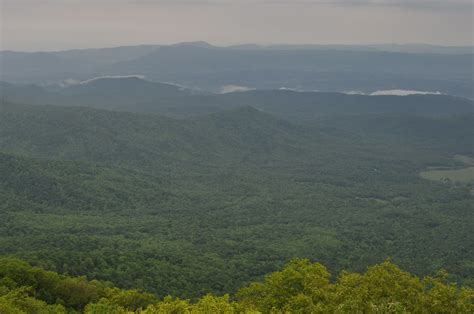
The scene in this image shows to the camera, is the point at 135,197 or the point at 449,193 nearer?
the point at 135,197

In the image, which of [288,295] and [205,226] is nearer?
[288,295]

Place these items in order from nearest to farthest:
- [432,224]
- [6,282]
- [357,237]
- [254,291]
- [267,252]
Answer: [254,291] < [6,282] < [267,252] < [357,237] < [432,224]

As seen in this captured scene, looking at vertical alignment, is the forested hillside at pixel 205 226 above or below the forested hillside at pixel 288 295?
below

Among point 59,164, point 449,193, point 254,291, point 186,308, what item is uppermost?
point 186,308

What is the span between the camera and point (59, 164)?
Result: 173875 mm

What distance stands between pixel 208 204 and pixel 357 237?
46154mm

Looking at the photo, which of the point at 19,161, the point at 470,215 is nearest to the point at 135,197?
the point at 19,161

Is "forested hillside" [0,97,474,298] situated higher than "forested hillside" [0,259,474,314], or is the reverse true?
"forested hillside" [0,259,474,314]

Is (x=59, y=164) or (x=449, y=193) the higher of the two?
(x=59, y=164)

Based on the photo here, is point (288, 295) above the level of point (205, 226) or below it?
above

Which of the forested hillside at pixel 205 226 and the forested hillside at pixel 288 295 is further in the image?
the forested hillside at pixel 205 226

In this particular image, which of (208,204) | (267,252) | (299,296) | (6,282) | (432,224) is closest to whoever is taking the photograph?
(299,296)

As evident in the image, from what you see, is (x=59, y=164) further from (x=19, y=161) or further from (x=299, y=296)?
(x=299, y=296)

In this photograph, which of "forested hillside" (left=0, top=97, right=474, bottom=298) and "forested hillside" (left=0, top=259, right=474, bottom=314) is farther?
"forested hillside" (left=0, top=97, right=474, bottom=298)
